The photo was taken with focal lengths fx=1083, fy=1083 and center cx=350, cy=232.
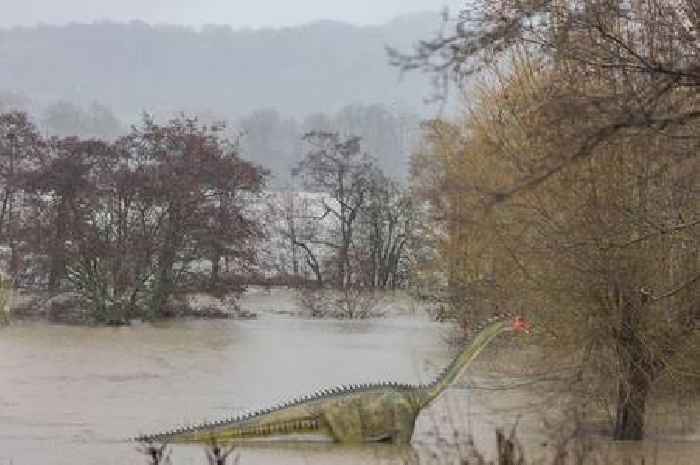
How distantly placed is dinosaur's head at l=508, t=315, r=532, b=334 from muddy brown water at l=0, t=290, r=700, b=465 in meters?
0.86

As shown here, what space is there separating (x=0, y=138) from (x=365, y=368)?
19079 mm

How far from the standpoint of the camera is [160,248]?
1068 inches

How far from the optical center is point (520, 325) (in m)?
11.5

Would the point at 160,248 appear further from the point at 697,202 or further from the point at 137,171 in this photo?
the point at 697,202

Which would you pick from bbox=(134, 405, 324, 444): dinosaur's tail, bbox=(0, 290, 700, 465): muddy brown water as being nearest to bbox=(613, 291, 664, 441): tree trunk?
bbox=(0, 290, 700, 465): muddy brown water

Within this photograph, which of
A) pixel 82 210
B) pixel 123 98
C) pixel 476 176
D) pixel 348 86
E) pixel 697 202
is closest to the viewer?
pixel 697 202

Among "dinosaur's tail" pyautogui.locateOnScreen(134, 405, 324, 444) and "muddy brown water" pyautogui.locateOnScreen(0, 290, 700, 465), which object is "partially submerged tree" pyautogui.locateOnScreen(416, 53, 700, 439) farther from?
"dinosaur's tail" pyautogui.locateOnScreen(134, 405, 324, 444)

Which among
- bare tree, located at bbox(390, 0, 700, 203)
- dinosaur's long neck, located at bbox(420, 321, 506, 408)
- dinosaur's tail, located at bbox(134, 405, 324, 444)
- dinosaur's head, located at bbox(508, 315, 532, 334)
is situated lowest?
dinosaur's tail, located at bbox(134, 405, 324, 444)

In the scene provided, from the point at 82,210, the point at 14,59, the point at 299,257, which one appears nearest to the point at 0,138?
the point at 82,210

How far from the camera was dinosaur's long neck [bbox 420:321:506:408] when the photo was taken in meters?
11.2

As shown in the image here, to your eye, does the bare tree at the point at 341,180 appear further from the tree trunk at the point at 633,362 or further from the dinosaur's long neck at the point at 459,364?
the tree trunk at the point at 633,362

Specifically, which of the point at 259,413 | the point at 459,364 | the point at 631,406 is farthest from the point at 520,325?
the point at 259,413

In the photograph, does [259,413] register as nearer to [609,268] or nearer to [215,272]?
[609,268]

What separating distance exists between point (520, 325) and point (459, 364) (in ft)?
2.52
